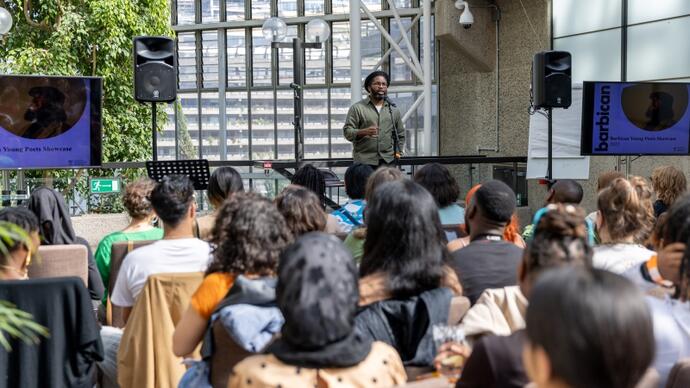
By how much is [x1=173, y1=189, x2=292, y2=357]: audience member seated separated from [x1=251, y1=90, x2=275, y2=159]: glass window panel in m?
14.2

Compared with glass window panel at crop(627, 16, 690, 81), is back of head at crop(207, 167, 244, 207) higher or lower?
lower

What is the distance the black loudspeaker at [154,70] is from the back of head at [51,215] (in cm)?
325

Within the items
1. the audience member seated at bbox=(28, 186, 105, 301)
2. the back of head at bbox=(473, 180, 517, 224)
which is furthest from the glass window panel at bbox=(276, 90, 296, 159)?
the back of head at bbox=(473, 180, 517, 224)

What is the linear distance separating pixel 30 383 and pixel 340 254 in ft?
5.67

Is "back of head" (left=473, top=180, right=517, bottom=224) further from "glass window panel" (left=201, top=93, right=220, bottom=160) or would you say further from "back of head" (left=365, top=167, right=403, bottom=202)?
"glass window panel" (left=201, top=93, right=220, bottom=160)

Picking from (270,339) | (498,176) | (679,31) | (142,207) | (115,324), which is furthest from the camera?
(498,176)

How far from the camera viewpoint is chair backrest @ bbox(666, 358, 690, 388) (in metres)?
2.08

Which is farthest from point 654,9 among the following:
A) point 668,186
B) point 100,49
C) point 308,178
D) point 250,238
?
point 250,238

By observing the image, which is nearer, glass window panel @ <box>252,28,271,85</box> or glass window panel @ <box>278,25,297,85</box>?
glass window panel @ <box>278,25,297,85</box>

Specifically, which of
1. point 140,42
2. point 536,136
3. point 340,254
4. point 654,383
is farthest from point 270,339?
point 536,136

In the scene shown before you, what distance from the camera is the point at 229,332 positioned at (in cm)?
241

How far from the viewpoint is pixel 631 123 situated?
7859 millimetres

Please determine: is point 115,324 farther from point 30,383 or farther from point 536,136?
point 536,136

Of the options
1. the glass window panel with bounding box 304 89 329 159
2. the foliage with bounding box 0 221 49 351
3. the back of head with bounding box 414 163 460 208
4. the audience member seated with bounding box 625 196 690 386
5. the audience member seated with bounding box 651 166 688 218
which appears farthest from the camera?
the glass window panel with bounding box 304 89 329 159
